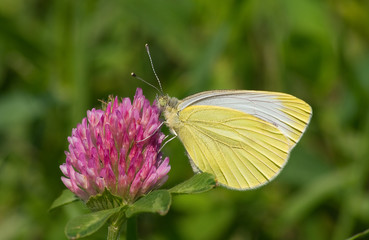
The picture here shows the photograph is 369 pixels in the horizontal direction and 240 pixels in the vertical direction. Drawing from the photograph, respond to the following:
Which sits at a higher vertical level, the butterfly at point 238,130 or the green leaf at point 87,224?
the green leaf at point 87,224

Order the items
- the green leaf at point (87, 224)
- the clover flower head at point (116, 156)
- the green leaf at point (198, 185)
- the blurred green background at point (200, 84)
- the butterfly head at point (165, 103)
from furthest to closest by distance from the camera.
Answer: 1. the blurred green background at point (200, 84)
2. the butterfly head at point (165, 103)
3. the clover flower head at point (116, 156)
4. the green leaf at point (198, 185)
5. the green leaf at point (87, 224)

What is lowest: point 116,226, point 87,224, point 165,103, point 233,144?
point 233,144

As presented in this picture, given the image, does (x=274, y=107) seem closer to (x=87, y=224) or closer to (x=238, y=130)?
(x=238, y=130)

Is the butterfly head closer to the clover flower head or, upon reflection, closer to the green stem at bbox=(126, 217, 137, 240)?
the clover flower head

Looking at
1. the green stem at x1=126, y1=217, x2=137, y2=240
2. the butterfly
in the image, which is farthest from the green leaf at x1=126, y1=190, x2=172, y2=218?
the butterfly

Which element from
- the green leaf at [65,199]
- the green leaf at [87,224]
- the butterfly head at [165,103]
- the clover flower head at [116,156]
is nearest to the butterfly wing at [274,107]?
the butterfly head at [165,103]

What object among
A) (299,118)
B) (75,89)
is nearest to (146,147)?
(299,118)

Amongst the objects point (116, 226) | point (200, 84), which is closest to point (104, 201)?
point (116, 226)

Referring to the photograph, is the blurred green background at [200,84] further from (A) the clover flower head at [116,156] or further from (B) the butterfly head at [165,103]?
(A) the clover flower head at [116,156]
